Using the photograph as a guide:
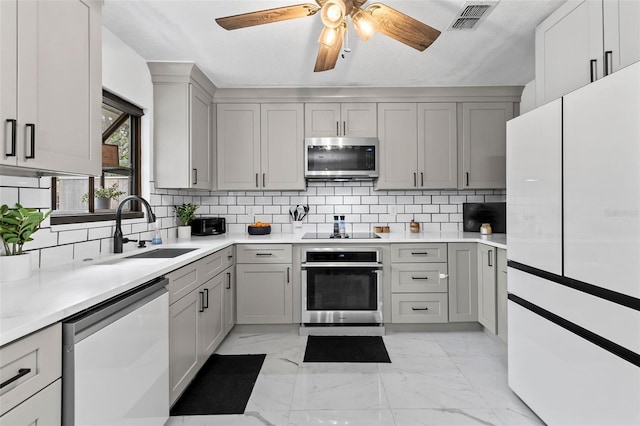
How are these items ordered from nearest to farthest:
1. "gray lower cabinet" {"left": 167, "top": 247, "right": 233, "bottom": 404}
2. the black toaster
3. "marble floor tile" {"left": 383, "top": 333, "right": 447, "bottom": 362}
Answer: "gray lower cabinet" {"left": 167, "top": 247, "right": 233, "bottom": 404}
"marble floor tile" {"left": 383, "top": 333, "right": 447, "bottom": 362}
the black toaster

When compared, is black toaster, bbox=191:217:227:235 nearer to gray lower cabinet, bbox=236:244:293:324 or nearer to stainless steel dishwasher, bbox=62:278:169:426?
gray lower cabinet, bbox=236:244:293:324

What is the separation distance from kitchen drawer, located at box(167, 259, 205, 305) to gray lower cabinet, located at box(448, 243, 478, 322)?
2217 millimetres

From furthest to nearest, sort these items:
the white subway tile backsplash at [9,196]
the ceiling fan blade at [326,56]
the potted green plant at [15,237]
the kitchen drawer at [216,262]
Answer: the kitchen drawer at [216,262] < the ceiling fan blade at [326,56] < the white subway tile backsplash at [9,196] < the potted green plant at [15,237]

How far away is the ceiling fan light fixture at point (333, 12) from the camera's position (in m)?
1.71

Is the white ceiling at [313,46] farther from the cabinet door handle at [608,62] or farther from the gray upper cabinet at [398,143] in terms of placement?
the cabinet door handle at [608,62]

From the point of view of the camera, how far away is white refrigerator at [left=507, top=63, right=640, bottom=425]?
134cm

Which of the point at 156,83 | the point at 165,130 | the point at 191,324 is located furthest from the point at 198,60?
the point at 191,324

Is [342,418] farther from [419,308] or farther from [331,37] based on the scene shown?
[331,37]

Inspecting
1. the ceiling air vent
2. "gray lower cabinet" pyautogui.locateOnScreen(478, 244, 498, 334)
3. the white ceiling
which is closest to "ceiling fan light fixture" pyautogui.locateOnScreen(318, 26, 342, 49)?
the white ceiling

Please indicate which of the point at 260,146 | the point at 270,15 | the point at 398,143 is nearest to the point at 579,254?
the point at 270,15

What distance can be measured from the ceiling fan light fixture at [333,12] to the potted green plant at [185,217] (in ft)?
7.62

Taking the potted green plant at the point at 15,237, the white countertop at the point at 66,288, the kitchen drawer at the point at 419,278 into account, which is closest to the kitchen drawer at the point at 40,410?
the white countertop at the point at 66,288

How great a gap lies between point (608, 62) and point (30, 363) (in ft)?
8.56

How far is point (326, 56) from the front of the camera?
2.23 m
